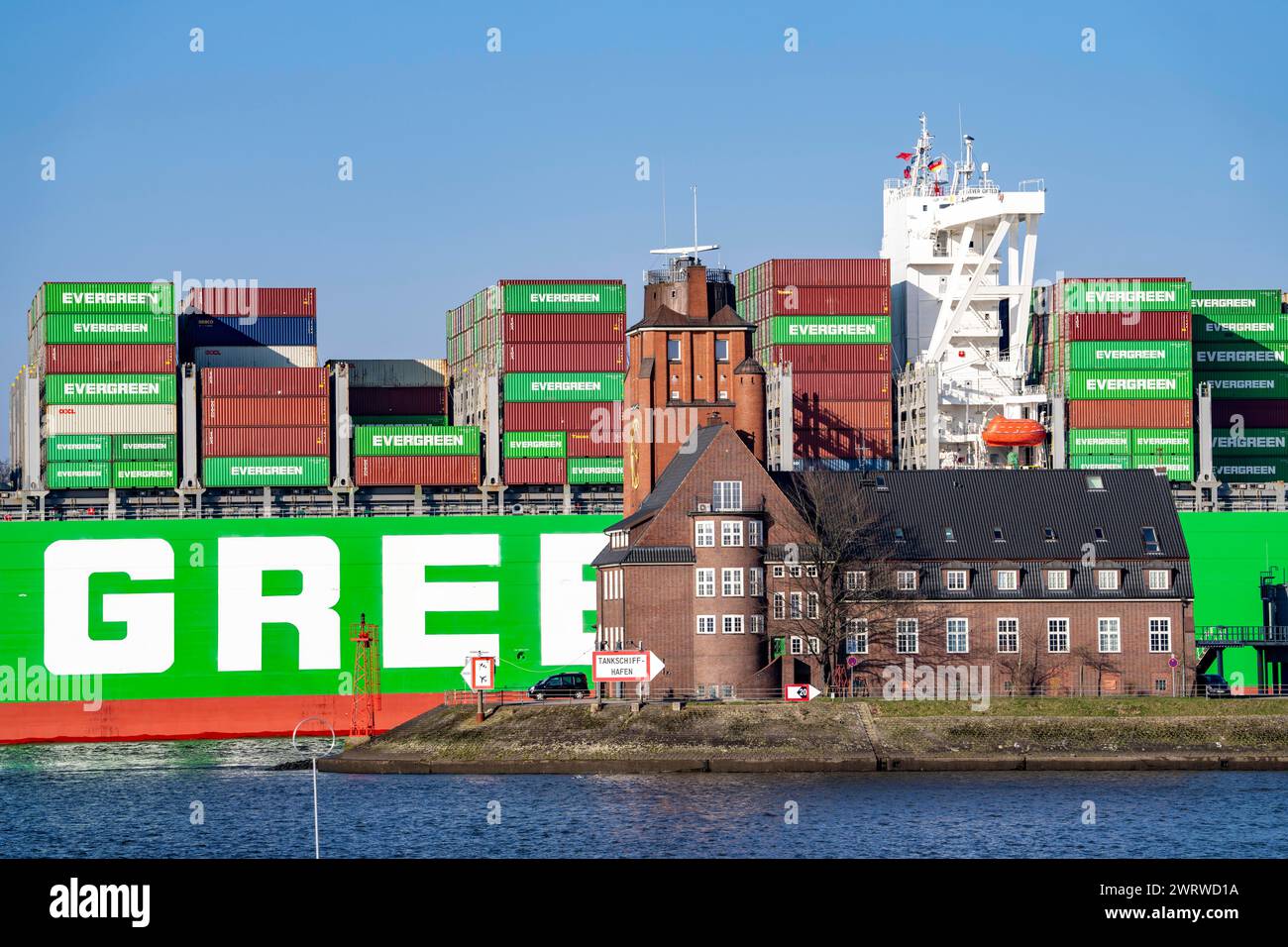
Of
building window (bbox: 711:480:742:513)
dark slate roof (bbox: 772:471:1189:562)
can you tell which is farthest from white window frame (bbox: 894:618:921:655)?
building window (bbox: 711:480:742:513)

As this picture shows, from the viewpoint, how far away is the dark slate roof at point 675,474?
2509 inches

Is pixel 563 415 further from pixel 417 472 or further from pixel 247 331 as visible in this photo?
pixel 247 331

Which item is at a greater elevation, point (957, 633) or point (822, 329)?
point (822, 329)

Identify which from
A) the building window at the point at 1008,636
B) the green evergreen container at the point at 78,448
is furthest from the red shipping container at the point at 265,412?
the building window at the point at 1008,636

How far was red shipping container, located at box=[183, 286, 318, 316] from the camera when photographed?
83625 mm

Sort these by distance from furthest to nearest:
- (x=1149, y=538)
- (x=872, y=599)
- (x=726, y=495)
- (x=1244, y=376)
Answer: (x=1244, y=376)
(x=1149, y=538)
(x=726, y=495)
(x=872, y=599)

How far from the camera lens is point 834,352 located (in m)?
81.1

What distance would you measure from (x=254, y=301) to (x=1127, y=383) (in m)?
37.5

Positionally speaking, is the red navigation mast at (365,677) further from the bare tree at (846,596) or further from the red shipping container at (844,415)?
the red shipping container at (844,415)

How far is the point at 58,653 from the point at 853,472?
30.1 m

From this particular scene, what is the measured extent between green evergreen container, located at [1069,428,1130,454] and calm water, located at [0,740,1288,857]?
93.0ft

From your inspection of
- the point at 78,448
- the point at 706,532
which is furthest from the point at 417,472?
the point at 706,532
